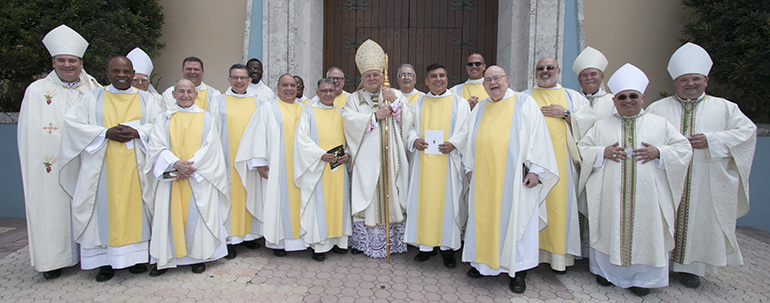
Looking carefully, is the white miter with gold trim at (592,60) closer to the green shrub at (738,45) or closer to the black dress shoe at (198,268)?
the green shrub at (738,45)

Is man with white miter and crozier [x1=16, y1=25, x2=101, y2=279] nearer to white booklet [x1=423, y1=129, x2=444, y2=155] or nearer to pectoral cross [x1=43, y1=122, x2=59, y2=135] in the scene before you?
pectoral cross [x1=43, y1=122, x2=59, y2=135]

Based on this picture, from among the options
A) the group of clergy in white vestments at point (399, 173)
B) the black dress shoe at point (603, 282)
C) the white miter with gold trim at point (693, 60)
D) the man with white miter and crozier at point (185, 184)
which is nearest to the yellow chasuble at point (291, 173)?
the group of clergy in white vestments at point (399, 173)

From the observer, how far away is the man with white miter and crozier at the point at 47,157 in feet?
12.0

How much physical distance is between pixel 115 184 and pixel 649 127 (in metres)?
4.57

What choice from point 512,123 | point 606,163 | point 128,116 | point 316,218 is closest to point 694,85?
point 606,163

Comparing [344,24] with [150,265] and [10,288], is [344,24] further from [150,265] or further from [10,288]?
[10,288]

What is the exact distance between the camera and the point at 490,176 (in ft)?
11.3

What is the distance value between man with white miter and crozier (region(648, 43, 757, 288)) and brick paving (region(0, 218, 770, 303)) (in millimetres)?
382

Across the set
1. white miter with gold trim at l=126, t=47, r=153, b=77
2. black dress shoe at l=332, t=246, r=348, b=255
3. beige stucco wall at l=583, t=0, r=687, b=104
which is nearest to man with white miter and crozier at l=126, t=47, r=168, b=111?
white miter with gold trim at l=126, t=47, r=153, b=77

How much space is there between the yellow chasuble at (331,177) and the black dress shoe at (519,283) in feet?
5.54

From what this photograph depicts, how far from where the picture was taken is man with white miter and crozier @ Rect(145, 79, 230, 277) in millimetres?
3598

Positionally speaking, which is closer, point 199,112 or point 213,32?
point 199,112

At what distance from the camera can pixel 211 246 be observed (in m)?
3.79

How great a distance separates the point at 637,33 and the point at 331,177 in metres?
5.01
